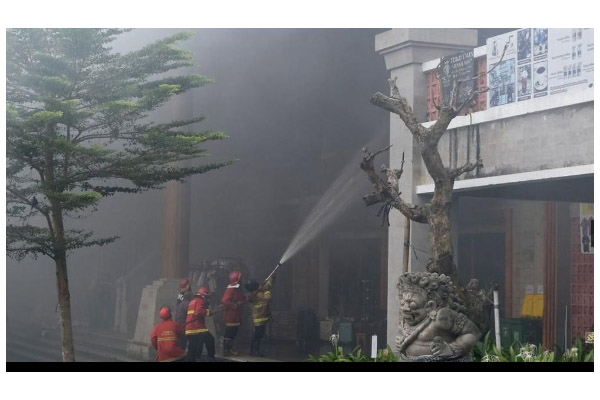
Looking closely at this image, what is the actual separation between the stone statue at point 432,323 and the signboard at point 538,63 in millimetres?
3262

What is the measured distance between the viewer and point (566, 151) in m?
15.6

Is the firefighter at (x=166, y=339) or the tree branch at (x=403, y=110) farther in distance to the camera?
the firefighter at (x=166, y=339)

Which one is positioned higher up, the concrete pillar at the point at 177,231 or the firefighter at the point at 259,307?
the concrete pillar at the point at 177,231

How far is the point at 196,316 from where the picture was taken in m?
18.9

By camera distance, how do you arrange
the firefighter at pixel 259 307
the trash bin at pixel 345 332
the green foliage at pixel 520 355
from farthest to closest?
the trash bin at pixel 345 332
the firefighter at pixel 259 307
the green foliage at pixel 520 355

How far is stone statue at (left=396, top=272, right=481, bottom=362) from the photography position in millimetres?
14398

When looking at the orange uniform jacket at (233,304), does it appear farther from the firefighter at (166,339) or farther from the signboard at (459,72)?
the signboard at (459,72)

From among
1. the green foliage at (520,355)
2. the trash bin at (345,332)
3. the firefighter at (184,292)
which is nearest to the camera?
the green foliage at (520,355)

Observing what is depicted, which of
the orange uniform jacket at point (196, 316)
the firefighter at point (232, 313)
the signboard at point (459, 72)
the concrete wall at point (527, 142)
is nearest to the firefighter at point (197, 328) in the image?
the orange uniform jacket at point (196, 316)

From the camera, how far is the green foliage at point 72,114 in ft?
54.1

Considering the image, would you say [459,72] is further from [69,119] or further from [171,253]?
[171,253]

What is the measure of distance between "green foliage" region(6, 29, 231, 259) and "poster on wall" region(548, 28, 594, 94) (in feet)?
16.3

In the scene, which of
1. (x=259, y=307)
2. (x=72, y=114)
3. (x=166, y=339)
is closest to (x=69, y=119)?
(x=72, y=114)

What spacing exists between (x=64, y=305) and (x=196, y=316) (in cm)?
256
